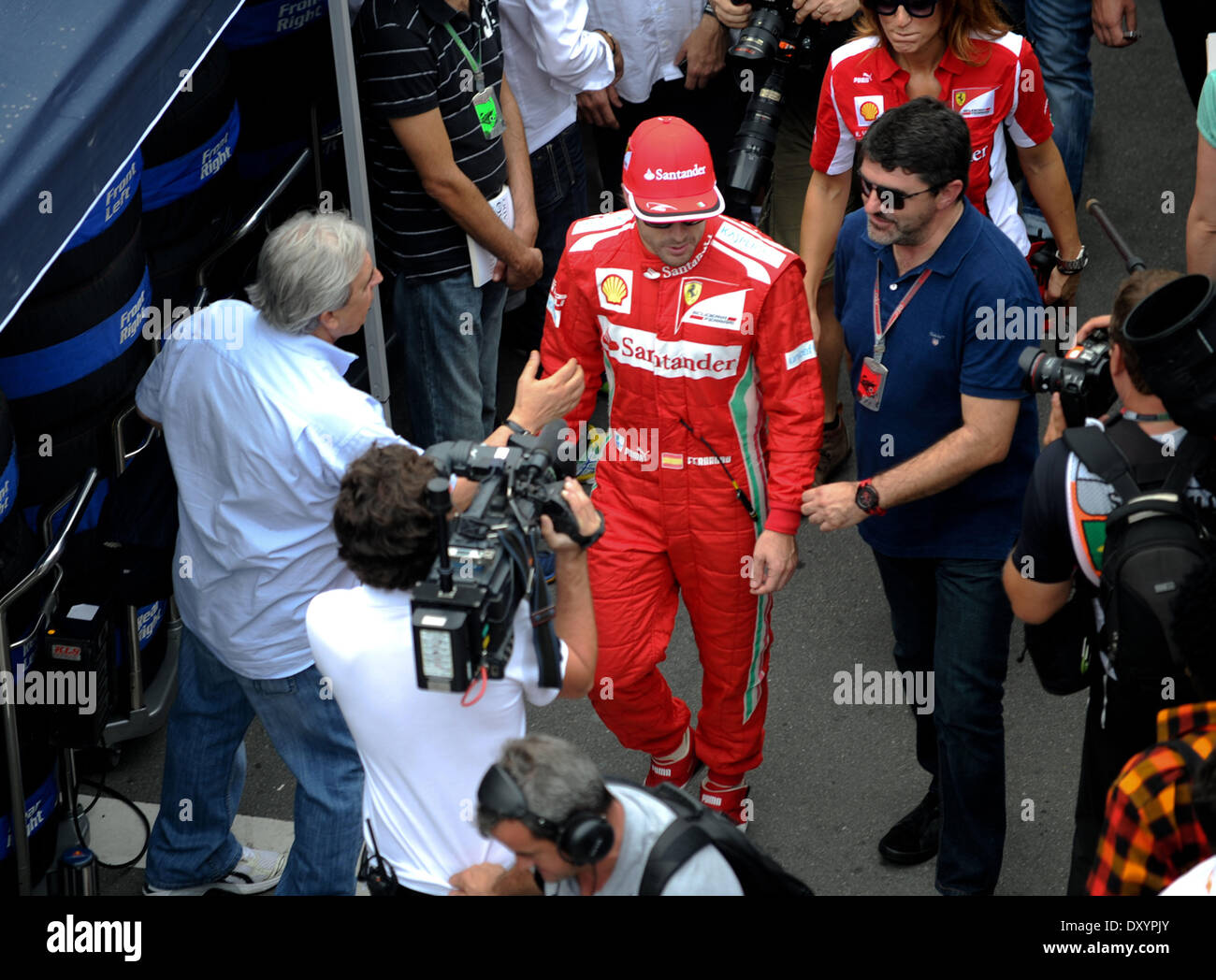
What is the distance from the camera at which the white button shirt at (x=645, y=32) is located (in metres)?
5.46

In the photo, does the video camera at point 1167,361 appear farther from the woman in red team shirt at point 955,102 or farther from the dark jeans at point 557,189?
the dark jeans at point 557,189

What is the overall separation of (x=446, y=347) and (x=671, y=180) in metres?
1.46

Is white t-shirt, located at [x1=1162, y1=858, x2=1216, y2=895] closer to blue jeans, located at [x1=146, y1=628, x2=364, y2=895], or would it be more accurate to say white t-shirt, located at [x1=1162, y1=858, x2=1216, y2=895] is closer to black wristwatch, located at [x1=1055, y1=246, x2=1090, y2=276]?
blue jeans, located at [x1=146, y1=628, x2=364, y2=895]

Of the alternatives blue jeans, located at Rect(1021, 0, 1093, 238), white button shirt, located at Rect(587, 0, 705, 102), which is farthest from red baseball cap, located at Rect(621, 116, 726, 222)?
blue jeans, located at Rect(1021, 0, 1093, 238)

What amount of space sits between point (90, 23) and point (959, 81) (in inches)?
93.9

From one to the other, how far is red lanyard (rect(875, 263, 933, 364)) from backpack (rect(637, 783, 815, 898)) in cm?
151

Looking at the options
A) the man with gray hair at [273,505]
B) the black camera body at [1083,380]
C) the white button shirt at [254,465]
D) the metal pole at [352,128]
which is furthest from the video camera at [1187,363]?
the metal pole at [352,128]

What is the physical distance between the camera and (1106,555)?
2752 millimetres

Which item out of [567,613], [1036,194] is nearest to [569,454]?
[567,613]

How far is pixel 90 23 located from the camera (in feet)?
10.0

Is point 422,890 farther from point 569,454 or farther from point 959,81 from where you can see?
point 959,81

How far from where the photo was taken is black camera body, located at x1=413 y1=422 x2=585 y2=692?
249cm

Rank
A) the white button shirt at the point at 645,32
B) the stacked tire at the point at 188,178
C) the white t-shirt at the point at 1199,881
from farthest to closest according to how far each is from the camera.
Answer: the white button shirt at the point at 645,32 → the stacked tire at the point at 188,178 → the white t-shirt at the point at 1199,881

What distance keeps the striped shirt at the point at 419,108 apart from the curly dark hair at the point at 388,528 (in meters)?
1.96
